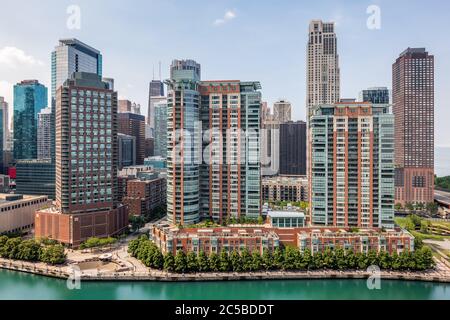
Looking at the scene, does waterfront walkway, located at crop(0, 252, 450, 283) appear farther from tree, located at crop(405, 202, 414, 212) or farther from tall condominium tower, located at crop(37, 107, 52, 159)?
tall condominium tower, located at crop(37, 107, 52, 159)

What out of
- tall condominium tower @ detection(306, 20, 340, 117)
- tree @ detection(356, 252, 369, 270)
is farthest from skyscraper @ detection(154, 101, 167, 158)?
tree @ detection(356, 252, 369, 270)

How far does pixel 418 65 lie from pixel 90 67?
41564mm

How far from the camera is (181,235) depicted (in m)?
15.5

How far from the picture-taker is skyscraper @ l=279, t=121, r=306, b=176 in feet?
135

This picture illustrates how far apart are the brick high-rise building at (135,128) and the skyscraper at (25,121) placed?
1146 centimetres

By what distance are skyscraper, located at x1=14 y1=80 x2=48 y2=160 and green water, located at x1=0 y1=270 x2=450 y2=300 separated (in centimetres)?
3446

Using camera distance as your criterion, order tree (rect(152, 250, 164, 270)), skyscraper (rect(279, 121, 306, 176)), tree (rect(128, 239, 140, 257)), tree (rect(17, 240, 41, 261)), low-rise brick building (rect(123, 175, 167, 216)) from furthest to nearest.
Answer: skyscraper (rect(279, 121, 306, 176)), low-rise brick building (rect(123, 175, 167, 216)), tree (rect(128, 239, 140, 257)), tree (rect(17, 240, 41, 261)), tree (rect(152, 250, 164, 270))

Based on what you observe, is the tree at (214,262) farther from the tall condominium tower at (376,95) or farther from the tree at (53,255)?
the tall condominium tower at (376,95)

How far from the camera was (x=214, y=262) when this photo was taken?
1465 cm

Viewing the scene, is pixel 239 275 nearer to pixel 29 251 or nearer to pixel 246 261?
pixel 246 261

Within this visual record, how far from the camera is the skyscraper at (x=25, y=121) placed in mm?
43938

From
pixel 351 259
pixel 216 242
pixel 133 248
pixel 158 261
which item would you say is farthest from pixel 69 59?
pixel 351 259

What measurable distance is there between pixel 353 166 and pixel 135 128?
127 ft

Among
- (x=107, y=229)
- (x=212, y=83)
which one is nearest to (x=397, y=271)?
(x=212, y=83)
